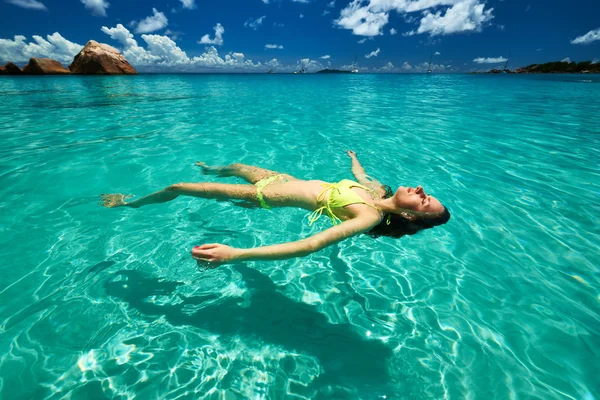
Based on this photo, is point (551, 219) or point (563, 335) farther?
point (551, 219)

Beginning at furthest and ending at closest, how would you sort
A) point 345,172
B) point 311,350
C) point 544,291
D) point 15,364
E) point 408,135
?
point 408,135, point 345,172, point 544,291, point 311,350, point 15,364

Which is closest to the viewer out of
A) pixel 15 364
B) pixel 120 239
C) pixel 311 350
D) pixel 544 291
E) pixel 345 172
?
pixel 15 364

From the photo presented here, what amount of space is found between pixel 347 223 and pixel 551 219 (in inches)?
156

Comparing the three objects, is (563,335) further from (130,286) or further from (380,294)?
(130,286)

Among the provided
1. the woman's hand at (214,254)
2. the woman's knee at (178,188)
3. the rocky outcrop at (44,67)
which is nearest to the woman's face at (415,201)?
the woman's hand at (214,254)

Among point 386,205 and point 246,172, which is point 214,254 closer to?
point 386,205

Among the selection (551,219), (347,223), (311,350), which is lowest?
(311,350)

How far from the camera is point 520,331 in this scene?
8.77ft

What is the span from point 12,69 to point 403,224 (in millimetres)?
106840

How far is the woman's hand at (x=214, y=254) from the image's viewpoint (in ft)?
6.41

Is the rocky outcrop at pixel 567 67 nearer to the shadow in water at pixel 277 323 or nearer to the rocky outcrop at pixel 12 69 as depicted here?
the shadow in water at pixel 277 323

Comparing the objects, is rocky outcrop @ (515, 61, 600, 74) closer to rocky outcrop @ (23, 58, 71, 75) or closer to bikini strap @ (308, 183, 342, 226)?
bikini strap @ (308, 183, 342, 226)

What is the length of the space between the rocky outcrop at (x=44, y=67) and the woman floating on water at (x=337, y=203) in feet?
322

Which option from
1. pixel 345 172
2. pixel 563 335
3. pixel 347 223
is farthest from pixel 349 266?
pixel 345 172
